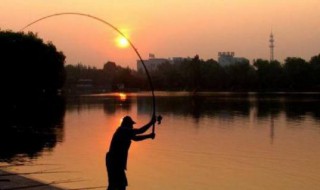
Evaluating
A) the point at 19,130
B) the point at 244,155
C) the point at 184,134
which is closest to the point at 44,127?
the point at 19,130

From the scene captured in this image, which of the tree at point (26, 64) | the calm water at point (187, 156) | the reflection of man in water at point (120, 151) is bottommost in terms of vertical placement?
the calm water at point (187, 156)

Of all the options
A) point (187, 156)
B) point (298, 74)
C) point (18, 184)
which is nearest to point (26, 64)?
point (187, 156)

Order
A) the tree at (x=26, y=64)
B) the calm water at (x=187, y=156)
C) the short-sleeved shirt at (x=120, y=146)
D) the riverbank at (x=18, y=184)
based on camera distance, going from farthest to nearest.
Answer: the tree at (x=26, y=64) < the calm water at (x=187, y=156) < the riverbank at (x=18, y=184) < the short-sleeved shirt at (x=120, y=146)

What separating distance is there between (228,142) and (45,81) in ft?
221

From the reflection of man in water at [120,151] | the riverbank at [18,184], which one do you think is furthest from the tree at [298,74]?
the reflection of man in water at [120,151]

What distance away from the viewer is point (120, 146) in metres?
13.1

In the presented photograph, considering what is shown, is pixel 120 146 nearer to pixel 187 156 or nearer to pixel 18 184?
pixel 18 184

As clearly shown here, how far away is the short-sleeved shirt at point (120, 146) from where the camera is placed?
13031 millimetres

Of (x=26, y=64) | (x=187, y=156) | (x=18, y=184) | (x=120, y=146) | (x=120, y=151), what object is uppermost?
(x=26, y=64)

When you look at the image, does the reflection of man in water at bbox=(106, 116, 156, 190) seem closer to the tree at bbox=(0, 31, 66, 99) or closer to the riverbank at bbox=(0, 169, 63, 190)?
the riverbank at bbox=(0, 169, 63, 190)

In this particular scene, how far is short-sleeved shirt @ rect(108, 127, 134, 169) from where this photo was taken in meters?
13.0

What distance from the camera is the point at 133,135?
13125 mm

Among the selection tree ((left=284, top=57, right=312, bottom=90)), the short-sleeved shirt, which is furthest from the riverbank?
tree ((left=284, top=57, right=312, bottom=90))

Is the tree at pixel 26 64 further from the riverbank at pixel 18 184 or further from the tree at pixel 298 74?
the tree at pixel 298 74
